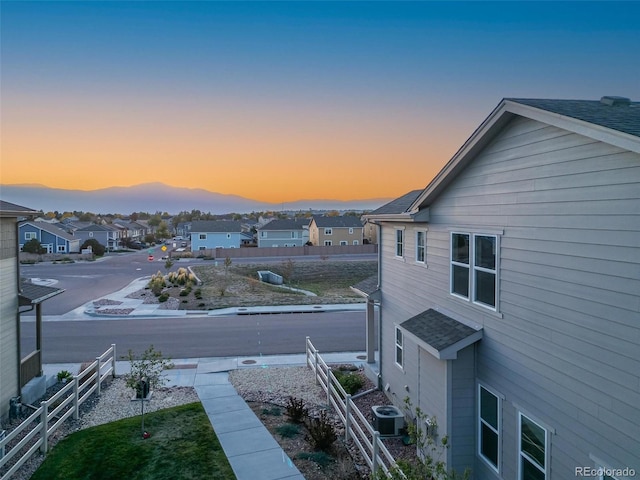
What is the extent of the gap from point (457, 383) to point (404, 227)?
487 cm

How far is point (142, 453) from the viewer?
980 centimetres

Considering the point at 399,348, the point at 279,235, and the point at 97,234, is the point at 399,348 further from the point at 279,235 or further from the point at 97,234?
the point at 97,234

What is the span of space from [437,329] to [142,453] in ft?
23.4

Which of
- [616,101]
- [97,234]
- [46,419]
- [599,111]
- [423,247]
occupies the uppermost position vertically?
[616,101]

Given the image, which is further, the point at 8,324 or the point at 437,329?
the point at 8,324

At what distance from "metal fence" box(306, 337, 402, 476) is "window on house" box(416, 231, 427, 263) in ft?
12.6

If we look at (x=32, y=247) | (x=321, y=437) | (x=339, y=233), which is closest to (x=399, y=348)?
(x=321, y=437)

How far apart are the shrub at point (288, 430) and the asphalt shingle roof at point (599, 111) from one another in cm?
886

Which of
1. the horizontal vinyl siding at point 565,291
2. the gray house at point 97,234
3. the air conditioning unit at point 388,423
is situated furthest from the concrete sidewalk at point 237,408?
the gray house at point 97,234

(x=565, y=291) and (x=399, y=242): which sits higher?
(x=399, y=242)

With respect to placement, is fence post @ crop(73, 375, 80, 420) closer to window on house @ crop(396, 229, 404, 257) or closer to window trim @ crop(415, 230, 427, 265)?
window on house @ crop(396, 229, 404, 257)

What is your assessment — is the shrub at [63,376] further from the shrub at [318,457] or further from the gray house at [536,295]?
the gray house at [536,295]

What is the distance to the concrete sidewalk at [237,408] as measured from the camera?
9242 millimetres

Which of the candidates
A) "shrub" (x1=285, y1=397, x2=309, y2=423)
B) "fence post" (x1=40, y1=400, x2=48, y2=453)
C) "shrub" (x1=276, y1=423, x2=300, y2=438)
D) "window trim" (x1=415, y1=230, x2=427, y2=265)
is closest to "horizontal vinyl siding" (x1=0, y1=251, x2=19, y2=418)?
"fence post" (x1=40, y1=400, x2=48, y2=453)
